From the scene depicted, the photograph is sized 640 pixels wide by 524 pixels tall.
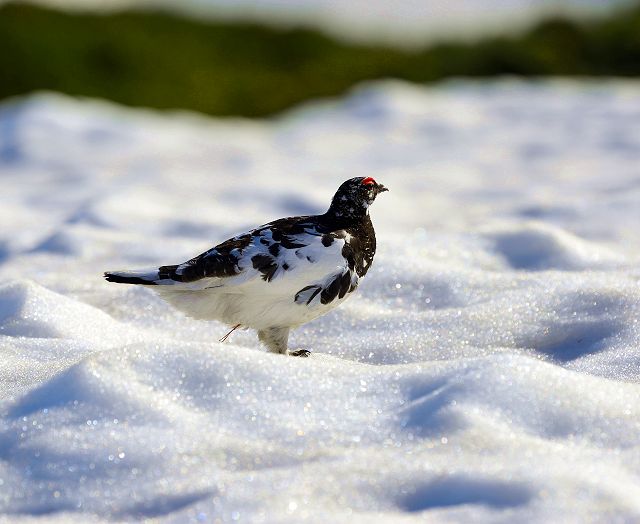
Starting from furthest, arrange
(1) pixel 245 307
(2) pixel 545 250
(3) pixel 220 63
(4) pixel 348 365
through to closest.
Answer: (3) pixel 220 63
(2) pixel 545 250
(1) pixel 245 307
(4) pixel 348 365

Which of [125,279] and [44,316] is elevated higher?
[125,279]

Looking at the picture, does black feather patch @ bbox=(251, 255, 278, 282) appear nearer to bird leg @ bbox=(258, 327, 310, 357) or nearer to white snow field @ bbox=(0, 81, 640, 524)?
bird leg @ bbox=(258, 327, 310, 357)

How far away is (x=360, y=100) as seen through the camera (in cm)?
988

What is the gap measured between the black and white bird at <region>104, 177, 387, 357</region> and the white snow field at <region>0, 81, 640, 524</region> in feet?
0.54

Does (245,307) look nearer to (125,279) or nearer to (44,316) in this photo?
(125,279)

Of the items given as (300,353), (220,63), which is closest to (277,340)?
(300,353)

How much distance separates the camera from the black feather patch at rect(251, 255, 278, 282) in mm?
3141

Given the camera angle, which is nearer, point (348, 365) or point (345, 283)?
point (348, 365)

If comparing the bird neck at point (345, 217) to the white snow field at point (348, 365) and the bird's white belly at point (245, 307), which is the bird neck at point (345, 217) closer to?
the bird's white belly at point (245, 307)

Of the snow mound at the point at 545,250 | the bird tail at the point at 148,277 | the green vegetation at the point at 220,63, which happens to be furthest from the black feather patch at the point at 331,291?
the green vegetation at the point at 220,63

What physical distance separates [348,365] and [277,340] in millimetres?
516

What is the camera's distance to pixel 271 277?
3.14 meters

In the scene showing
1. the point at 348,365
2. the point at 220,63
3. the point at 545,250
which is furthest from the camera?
the point at 220,63

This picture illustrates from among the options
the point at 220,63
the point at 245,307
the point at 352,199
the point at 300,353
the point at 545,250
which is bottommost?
the point at 300,353
